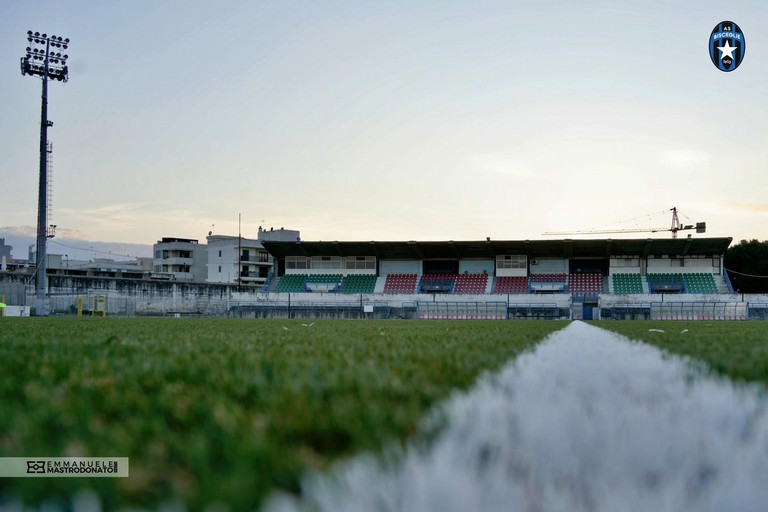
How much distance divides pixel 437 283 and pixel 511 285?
4997mm

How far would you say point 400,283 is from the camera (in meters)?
47.6

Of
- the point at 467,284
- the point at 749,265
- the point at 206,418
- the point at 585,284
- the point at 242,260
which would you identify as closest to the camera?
the point at 206,418

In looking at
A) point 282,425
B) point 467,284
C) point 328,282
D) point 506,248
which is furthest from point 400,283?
point 282,425

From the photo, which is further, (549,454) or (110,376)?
(110,376)

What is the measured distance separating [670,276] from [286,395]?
45.8m

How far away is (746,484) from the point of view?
1019mm

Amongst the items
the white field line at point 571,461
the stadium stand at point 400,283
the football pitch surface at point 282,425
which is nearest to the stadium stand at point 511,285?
the stadium stand at point 400,283

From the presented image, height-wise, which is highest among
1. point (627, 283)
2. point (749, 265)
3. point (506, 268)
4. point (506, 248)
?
point (506, 248)

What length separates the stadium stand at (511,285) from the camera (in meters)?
44.5

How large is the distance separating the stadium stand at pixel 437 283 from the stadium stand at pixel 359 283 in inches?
135

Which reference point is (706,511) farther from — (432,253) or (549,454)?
(432,253)

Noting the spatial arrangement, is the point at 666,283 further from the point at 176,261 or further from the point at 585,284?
the point at 176,261

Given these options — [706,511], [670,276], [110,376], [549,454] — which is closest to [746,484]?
[706,511]

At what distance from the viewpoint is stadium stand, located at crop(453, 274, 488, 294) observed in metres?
45.3
